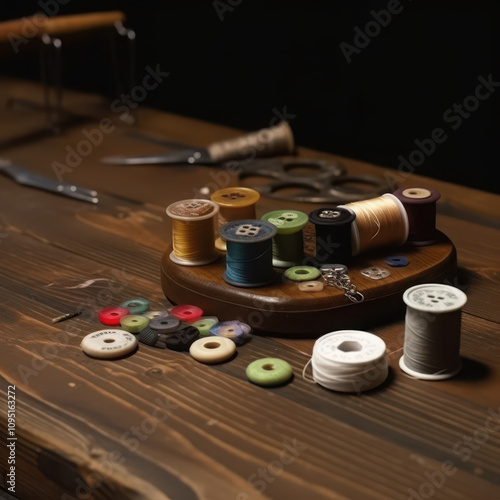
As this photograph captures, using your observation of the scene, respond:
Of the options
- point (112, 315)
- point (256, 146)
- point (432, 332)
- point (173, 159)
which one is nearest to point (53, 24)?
point (173, 159)

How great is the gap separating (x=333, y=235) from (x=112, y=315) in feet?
1.26

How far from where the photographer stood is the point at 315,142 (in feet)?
8.14

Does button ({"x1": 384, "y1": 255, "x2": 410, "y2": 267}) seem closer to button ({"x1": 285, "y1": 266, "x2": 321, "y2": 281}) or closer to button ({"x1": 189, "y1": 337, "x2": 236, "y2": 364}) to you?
button ({"x1": 285, "y1": 266, "x2": 321, "y2": 281})

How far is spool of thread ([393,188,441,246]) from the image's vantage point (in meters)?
1.52

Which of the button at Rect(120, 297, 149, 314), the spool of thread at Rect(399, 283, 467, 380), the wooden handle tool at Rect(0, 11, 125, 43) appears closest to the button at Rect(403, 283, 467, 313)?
the spool of thread at Rect(399, 283, 467, 380)

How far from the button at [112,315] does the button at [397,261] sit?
0.44 meters

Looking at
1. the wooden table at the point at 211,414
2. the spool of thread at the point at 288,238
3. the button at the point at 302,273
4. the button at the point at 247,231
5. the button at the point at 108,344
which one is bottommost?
the wooden table at the point at 211,414

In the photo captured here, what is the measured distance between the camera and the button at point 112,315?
4.77 ft

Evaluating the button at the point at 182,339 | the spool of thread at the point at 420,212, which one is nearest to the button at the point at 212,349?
the button at the point at 182,339

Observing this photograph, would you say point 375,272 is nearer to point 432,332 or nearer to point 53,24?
point 432,332

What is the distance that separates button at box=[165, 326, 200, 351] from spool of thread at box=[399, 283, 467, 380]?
320 mm

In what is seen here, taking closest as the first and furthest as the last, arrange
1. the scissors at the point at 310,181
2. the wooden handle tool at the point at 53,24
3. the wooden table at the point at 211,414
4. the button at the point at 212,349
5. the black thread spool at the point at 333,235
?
the wooden table at the point at 211,414
the button at the point at 212,349
the black thread spool at the point at 333,235
the scissors at the point at 310,181
the wooden handle tool at the point at 53,24

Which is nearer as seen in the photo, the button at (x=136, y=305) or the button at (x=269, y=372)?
the button at (x=269, y=372)

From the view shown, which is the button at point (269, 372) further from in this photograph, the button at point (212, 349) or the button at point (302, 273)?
the button at point (302, 273)
